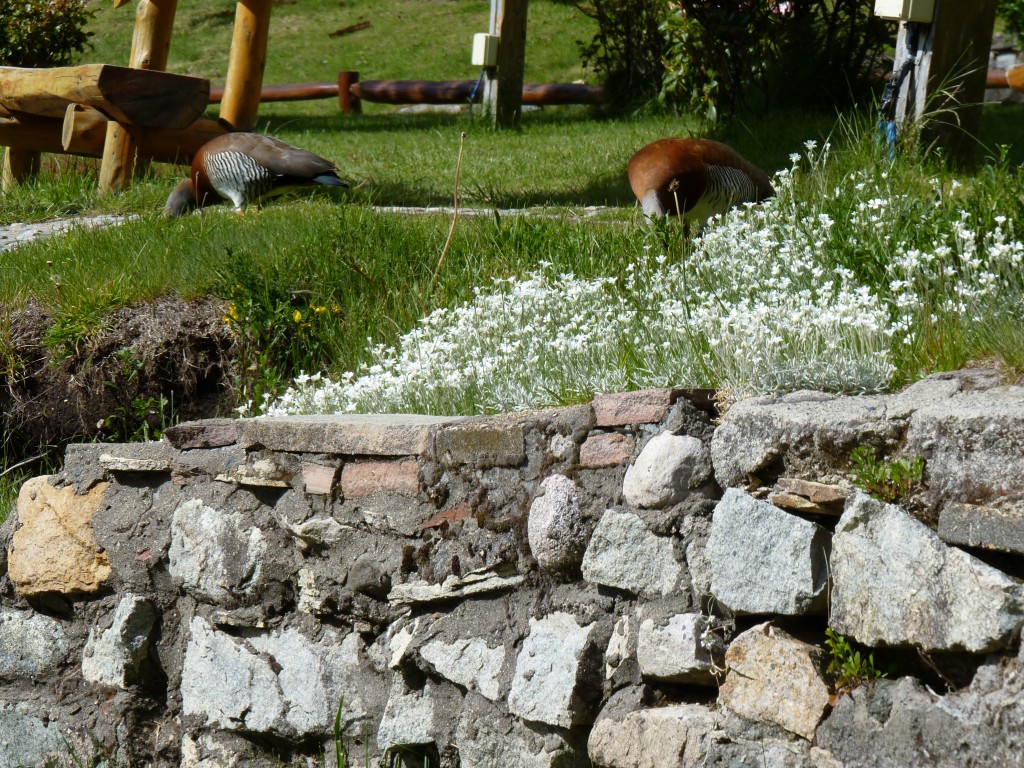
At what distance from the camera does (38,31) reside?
547 inches

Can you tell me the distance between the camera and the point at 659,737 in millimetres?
2297

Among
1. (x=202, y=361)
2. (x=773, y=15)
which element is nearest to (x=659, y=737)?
(x=202, y=361)

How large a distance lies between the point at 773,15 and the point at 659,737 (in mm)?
8284

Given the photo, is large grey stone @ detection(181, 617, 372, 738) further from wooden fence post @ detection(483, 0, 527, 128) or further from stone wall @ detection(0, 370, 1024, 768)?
wooden fence post @ detection(483, 0, 527, 128)

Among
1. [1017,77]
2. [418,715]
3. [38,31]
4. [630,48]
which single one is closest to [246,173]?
[1017,77]

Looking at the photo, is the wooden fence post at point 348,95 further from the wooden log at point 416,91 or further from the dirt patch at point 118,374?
the dirt patch at point 118,374

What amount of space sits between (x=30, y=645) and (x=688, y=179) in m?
2.97

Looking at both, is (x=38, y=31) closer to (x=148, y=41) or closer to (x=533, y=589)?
(x=148, y=41)

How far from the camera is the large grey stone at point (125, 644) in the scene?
3.37m

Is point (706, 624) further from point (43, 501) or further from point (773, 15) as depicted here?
point (773, 15)

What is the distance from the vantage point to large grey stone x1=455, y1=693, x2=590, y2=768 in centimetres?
255

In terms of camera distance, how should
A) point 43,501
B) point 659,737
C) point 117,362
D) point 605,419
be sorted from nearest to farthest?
point 659,737, point 605,419, point 43,501, point 117,362

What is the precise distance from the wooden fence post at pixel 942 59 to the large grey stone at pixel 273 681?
13.6ft

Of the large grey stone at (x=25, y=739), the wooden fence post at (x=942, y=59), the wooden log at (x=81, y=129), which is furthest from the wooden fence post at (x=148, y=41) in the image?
the wooden fence post at (x=942, y=59)
